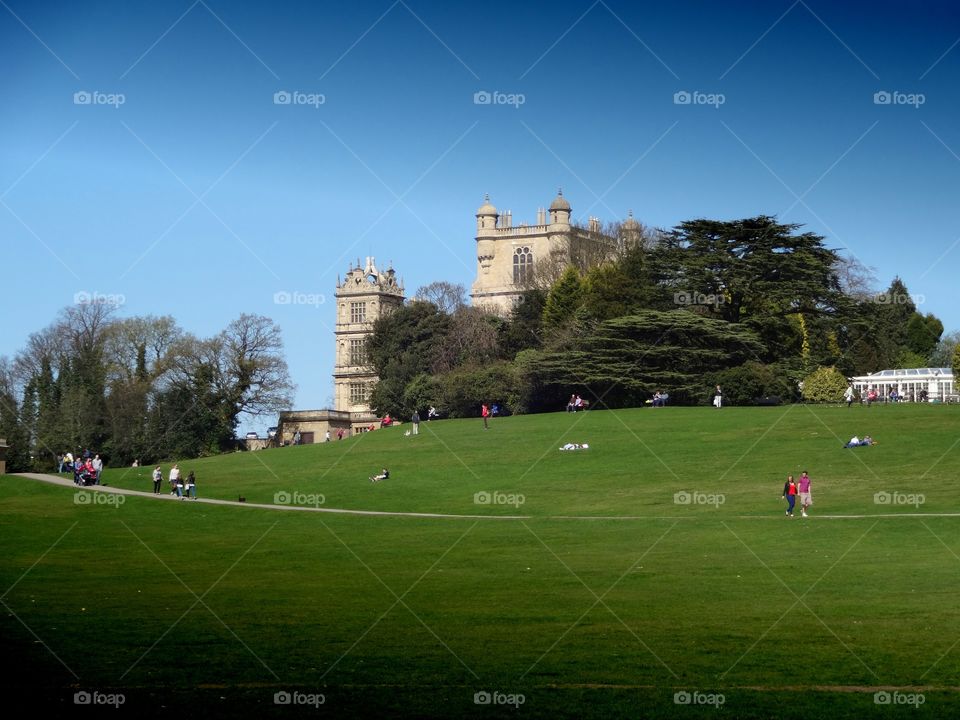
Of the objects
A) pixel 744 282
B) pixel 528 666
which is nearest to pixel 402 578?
pixel 528 666

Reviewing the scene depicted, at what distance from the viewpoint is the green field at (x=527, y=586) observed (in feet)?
51.0

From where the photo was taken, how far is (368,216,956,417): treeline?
222 feet

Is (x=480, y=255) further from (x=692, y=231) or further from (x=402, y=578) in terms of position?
(x=402, y=578)

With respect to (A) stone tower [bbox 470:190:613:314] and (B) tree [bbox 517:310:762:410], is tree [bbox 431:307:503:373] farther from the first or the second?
(A) stone tower [bbox 470:190:613:314]

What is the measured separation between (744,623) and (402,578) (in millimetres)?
7657

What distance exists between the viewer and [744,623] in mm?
19703

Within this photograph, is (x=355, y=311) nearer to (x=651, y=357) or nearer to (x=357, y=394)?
(x=357, y=394)
